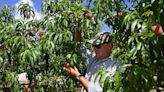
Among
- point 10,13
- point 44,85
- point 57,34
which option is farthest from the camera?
point 10,13

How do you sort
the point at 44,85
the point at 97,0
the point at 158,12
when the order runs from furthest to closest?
the point at 44,85 → the point at 97,0 → the point at 158,12

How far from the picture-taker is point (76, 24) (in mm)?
3486

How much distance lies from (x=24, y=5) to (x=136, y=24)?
9.13 feet

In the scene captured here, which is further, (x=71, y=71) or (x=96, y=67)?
(x=71, y=71)

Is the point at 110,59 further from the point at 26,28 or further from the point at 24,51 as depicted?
the point at 26,28

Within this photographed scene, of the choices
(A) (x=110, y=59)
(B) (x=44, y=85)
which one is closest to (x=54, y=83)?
(B) (x=44, y=85)

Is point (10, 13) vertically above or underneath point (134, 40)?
above

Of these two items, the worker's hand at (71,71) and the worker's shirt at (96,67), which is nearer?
the worker's shirt at (96,67)

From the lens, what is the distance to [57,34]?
131 inches

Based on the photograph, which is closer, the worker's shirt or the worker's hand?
the worker's shirt

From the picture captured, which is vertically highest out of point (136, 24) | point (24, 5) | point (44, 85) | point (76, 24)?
point (24, 5)

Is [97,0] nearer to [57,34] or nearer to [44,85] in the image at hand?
[57,34]

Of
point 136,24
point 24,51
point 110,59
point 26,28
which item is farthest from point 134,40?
point 26,28

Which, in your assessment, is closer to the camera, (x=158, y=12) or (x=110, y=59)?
(x=158, y=12)
